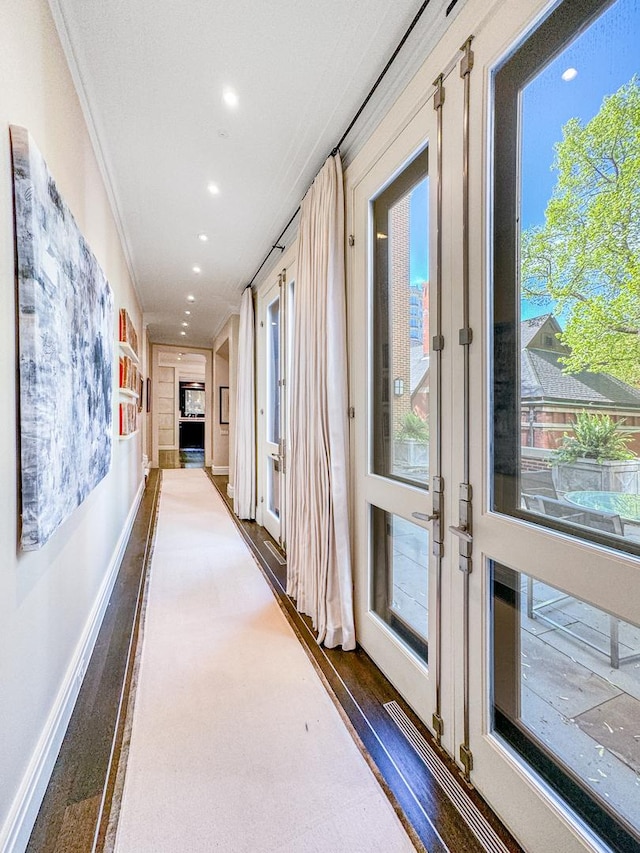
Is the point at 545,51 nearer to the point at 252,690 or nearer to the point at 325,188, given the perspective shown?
the point at 325,188

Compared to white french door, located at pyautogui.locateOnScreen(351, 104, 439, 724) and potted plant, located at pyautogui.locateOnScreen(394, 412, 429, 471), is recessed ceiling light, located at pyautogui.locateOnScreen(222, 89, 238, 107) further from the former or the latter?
potted plant, located at pyautogui.locateOnScreen(394, 412, 429, 471)

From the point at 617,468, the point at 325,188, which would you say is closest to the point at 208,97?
the point at 325,188

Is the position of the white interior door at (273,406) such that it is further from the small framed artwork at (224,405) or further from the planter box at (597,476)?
the small framed artwork at (224,405)

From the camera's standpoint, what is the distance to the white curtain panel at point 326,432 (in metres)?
2.29

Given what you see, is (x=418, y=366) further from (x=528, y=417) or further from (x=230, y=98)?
(x=230, y=98)

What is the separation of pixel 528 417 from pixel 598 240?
1.70ft

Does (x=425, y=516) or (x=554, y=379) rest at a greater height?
(x=554, y=379)

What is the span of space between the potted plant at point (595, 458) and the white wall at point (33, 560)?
5.35ft

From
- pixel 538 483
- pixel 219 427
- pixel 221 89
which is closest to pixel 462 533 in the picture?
pixel 538 483

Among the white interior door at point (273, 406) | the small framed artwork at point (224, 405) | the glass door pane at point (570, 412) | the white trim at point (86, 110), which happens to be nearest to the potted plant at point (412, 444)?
the glass door pane at point (570, 412)

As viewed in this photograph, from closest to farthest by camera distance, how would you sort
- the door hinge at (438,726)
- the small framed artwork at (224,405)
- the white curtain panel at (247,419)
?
the door hinge at (438,726) → the white curtain panel at (247,419) → the small framed artwork at (224,405)

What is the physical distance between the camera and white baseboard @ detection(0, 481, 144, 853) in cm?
116

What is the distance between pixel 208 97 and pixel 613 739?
3.03 m

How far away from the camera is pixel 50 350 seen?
56.2 inches
